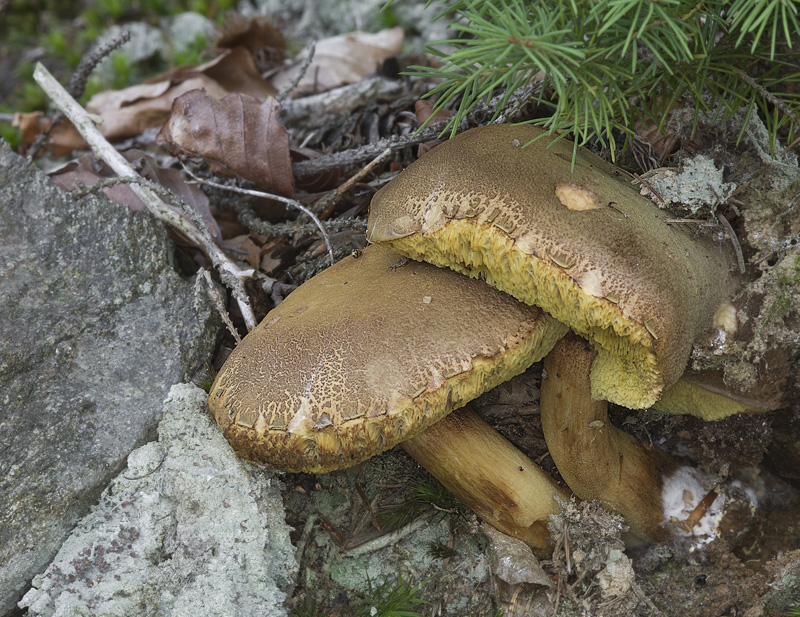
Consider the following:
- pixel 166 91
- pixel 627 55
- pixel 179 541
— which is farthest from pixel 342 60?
pixel 179 541

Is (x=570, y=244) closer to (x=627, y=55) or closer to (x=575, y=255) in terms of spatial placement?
(x=575, y=255)

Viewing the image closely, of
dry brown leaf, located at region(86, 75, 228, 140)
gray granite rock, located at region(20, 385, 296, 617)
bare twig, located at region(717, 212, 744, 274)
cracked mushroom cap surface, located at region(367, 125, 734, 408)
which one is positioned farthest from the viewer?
dry brown leaf, located at region(86, 75, 228, 140)

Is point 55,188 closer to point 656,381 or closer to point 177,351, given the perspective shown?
point 177,351

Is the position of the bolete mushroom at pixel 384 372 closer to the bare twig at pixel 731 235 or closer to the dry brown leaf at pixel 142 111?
the bare twig at pixel 731 235

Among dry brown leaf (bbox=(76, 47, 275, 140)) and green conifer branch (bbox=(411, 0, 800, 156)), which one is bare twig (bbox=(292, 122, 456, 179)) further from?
dry brown leaf (bbox=(76, 47, 275, 140))

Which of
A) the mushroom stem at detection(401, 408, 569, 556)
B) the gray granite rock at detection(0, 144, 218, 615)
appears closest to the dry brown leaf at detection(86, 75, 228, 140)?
the gray granite rock at detection(0, 144, 218, 615)

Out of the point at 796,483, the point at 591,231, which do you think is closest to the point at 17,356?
the point at 591,231
